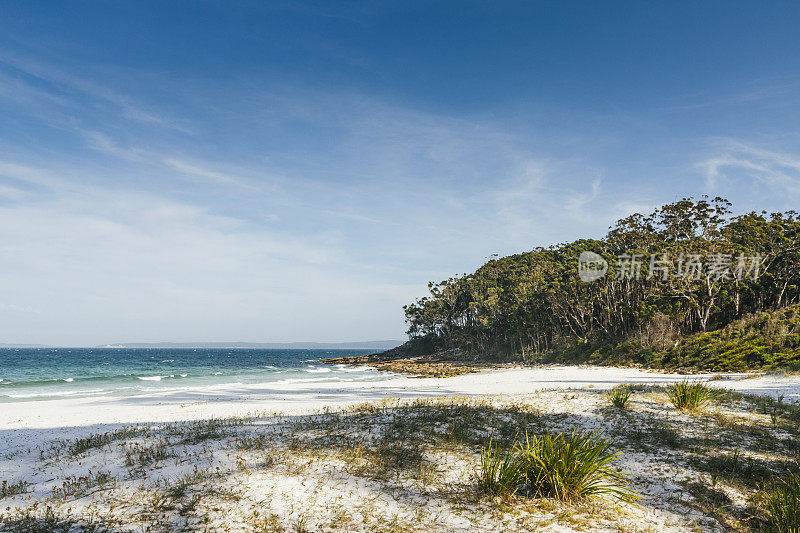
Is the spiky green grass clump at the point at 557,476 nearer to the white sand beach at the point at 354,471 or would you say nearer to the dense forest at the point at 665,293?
the white sand beach at the point at 354,471

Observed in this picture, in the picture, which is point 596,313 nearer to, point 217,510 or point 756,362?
point 756,362

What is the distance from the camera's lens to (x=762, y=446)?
27.2 feet

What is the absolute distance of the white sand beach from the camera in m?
5.60

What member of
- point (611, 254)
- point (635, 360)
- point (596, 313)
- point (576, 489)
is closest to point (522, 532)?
point (576, 489)

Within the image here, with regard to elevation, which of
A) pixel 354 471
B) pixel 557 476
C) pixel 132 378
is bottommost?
pixel 132 378

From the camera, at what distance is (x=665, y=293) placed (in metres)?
40.8

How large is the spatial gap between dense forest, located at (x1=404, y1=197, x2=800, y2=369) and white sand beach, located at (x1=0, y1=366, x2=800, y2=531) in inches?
902

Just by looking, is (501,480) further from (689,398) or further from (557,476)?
(689,398)

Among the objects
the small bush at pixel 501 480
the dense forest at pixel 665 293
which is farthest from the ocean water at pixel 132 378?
the small bush at pixel 501 480

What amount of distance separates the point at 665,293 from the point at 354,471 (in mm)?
42424

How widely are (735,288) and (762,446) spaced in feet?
121

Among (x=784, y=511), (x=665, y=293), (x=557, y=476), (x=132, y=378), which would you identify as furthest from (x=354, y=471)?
(x=132, y=378)

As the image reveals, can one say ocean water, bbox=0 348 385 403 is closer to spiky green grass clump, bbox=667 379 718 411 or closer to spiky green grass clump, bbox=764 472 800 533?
spiky green grass clump, bbox=667 379 718 411

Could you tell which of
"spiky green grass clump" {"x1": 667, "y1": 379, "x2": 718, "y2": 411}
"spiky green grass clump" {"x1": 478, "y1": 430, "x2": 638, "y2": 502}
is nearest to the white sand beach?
"spiky green grass clump" {"x1": 478, "y1": 430, "x2": 638, "y2": 502}
